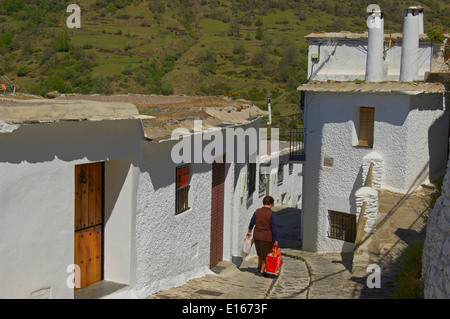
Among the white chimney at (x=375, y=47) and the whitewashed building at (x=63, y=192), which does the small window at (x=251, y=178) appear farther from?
the whitewashed building at (x=63, y=192)

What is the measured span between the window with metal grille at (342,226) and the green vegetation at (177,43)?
1771 cm

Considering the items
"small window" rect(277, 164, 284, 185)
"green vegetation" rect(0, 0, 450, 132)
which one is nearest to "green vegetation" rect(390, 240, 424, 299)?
"small window" rect(277, 164, 284, 185)

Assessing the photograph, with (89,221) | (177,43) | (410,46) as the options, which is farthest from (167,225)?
(177,43)

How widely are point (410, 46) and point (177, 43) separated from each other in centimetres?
4188

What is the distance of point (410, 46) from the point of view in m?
16.4

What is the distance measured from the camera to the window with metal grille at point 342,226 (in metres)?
16.2

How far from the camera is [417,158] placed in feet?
52.2

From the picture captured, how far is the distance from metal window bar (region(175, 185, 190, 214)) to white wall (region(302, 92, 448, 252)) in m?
8.29

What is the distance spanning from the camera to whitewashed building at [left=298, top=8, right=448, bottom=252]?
50.9 ft

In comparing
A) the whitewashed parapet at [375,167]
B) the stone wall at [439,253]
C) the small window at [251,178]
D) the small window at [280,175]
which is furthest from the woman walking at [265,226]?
the small window at [280,175]

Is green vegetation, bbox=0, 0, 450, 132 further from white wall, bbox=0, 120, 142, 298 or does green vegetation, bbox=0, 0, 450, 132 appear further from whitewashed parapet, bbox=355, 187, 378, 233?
white wall, bbox=0, 120, 142, 298

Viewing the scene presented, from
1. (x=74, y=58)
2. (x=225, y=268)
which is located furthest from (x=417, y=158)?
(x=74, y=58)

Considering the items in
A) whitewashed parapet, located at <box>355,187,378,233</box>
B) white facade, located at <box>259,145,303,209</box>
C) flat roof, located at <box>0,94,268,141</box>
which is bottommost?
white facade, located at <box>259,145,303,209</box>

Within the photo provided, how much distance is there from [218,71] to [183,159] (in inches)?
1599
